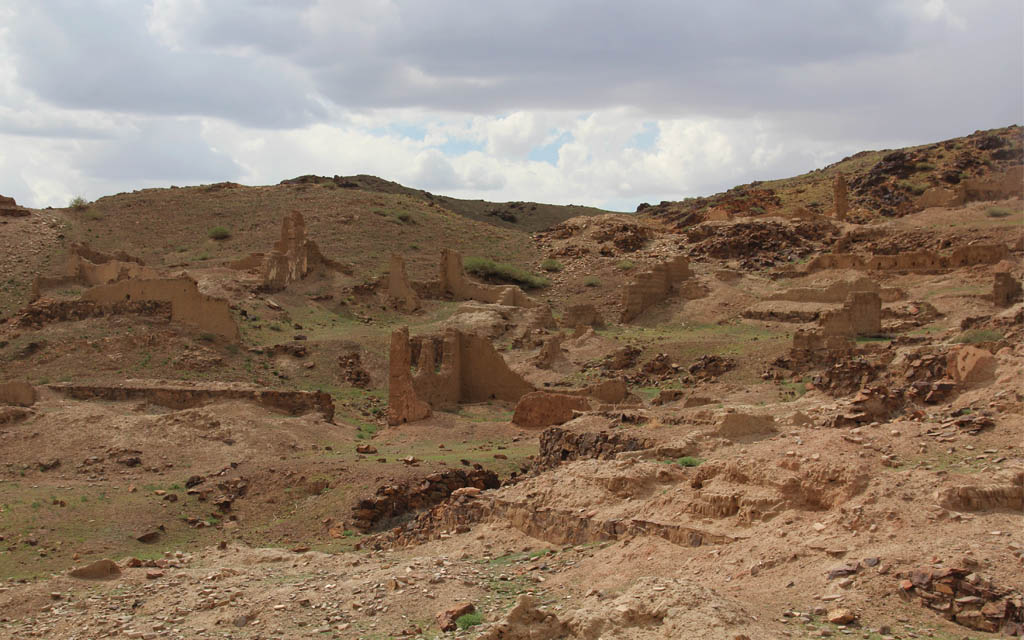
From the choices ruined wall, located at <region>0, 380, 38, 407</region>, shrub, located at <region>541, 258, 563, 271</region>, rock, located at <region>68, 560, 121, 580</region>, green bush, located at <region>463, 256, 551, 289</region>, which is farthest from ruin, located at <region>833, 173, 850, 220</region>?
rock, located at <region>68, 560, 121, 580</region>

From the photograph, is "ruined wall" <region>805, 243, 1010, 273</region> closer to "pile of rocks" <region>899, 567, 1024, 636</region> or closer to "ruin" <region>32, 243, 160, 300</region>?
"ruin" <region>32, 243, 160, 300</region>

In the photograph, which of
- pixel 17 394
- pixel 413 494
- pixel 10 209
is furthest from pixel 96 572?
pixel 10 209

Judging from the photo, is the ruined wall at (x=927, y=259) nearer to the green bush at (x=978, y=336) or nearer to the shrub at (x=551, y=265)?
the green bush at (x=978, y=336)

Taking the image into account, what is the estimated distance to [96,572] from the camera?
12711 mm

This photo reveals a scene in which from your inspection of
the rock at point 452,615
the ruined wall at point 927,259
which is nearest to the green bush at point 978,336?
the rock at point 452,615

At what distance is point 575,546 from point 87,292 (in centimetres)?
2226

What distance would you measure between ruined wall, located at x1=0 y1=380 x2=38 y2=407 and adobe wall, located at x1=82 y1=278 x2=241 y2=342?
23.5 feet

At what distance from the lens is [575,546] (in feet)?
35.1

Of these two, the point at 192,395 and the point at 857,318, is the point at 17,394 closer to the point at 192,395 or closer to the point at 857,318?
the point at 192,395

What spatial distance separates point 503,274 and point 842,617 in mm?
38454

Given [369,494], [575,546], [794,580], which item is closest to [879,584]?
[794,580]

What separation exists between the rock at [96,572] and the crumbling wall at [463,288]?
24.5 metres

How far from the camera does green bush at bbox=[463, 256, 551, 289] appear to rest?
45.1 meters

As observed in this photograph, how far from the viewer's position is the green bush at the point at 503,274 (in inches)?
1777
